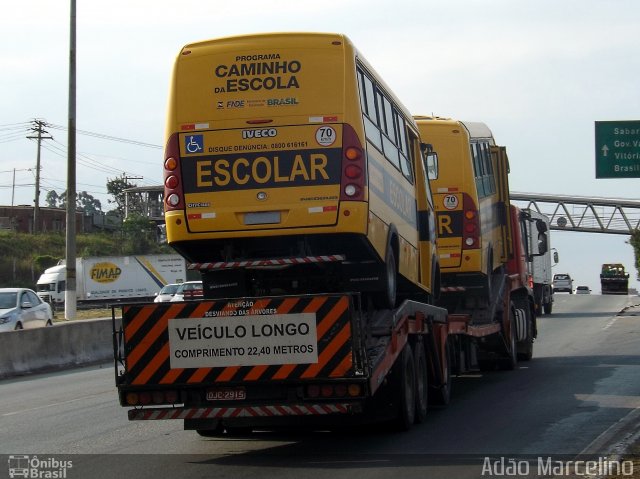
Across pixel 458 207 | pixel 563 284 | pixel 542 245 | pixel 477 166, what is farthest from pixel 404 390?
pixel 563 284

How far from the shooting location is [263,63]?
11242 mm

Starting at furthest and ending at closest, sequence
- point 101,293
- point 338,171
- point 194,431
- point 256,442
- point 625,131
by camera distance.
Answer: point 101,293, point 625,131, point 194,431, point 256,442, point 338,171

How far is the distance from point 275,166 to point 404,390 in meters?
2.81

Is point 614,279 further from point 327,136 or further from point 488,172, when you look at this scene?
point 327,136

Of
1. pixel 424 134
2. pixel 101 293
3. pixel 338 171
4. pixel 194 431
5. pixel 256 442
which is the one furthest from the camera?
pixel 101 293

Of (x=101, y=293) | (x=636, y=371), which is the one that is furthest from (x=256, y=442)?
(x=101, y=293)

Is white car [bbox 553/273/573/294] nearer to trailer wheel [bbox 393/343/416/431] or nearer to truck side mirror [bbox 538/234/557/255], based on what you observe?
truck side mirror [bbox 538/234/557/255]

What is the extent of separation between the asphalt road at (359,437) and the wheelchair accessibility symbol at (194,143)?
2978 mm

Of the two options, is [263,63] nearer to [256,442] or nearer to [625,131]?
[256,442]

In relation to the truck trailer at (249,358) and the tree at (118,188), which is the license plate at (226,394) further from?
the tree at (118,188)

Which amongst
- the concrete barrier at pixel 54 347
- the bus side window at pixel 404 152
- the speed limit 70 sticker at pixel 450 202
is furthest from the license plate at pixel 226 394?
the concrete barrier at pixel 54 347

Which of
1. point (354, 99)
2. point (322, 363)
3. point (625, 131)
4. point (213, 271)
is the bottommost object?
point (322, 363)

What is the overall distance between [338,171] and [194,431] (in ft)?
12.1

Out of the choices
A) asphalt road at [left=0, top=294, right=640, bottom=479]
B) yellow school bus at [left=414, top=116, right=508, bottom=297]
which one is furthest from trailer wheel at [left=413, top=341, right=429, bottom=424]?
yellow school bus at [left=414, top=116, right=508, bottom=297]
